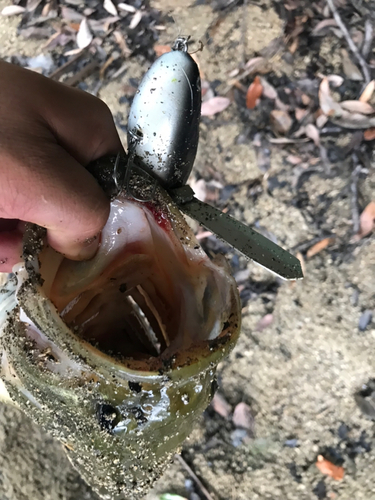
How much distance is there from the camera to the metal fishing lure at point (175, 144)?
1.41 m

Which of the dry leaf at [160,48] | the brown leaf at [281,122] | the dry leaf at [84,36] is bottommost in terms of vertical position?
the brown leaf at [281,122]

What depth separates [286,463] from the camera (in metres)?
2.96

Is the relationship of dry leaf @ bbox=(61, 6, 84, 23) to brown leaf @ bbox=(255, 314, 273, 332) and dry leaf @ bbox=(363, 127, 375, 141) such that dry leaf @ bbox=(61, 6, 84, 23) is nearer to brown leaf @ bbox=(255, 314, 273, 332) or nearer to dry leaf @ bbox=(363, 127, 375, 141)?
dry leaf @ bbox=(363, 127, 375, 141)

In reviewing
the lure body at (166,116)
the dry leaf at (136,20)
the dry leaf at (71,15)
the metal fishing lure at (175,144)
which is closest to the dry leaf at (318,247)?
the metal fishing lure at (175,144)

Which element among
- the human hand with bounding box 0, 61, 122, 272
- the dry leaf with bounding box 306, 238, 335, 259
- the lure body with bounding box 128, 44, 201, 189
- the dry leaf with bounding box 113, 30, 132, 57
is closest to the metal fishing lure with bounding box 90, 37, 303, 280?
the lure body with bounding box 128, 44, 201, 189

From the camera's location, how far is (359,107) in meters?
3.14

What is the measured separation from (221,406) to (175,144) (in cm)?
212

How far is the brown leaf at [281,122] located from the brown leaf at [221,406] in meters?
1.84

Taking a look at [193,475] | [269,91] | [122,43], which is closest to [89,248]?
[193,475]

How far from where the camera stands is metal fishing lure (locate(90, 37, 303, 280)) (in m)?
1.41

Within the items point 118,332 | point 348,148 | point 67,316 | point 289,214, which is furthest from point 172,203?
point 348,148

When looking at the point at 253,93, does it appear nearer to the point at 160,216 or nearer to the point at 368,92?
the point at 368,92

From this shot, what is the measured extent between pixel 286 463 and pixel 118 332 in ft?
5.46

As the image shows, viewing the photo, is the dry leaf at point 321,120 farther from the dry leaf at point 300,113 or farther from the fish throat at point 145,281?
the fish throat at point 145,281
